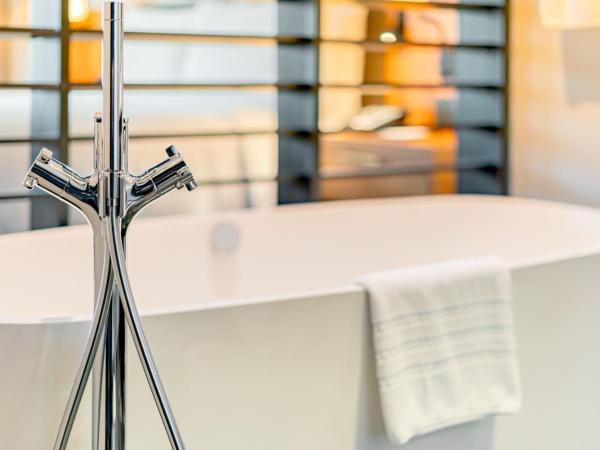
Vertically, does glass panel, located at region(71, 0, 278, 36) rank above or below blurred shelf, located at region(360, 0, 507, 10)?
below

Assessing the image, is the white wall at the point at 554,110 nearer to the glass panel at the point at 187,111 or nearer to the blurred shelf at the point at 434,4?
the blurred shelf at the point at 434,4

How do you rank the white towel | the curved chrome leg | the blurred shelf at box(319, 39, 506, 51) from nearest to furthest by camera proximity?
1. the curved chrome leg
2. the white towel
3. the blurred shelf at box(319, 39, 506, 51)

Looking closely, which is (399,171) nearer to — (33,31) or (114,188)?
(33,31)

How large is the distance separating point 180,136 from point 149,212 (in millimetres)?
332

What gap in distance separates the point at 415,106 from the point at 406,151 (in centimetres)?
21

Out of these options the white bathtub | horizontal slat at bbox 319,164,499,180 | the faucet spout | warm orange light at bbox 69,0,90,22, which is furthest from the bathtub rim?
warm orange light at bbox 69,0,90,22

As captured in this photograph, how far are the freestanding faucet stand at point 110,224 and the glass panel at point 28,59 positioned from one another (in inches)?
60.3

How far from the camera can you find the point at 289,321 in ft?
6.29

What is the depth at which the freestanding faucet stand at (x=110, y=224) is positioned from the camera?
156 cm

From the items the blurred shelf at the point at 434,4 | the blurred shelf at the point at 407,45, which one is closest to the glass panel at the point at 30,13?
the blurred shelf at the point at 407,45

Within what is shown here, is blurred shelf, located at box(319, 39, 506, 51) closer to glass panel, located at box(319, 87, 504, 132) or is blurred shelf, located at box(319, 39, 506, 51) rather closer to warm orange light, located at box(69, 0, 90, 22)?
glass panel, located at box(319, 87, 504, 132)

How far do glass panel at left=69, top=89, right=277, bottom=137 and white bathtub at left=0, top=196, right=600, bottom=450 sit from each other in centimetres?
48

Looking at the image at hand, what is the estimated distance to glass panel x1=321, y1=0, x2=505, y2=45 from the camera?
3699 millimetres

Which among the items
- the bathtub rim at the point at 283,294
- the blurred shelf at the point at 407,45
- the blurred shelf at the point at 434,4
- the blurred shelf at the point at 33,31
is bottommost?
the bathtub rim at the point at 283,294
